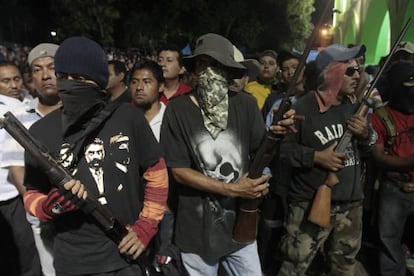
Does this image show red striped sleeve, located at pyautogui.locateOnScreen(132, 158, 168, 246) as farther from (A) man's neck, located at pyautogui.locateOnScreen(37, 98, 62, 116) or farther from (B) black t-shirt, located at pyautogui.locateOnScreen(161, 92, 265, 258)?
(A) man's neck, located at pyautogui.locateOnScreen(37, 98, 62, 116)

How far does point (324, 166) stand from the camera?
9.21ft

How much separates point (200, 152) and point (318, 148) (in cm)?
96

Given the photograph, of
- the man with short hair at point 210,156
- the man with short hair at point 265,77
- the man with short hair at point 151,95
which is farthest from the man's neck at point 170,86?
the man with short hair at point 210,156

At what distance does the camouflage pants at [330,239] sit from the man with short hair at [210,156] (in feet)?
1.94

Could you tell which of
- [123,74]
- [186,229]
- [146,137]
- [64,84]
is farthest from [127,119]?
[123,74]

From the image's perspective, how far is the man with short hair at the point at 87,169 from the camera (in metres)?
1.92

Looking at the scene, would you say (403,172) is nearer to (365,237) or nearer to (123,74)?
(365,237)

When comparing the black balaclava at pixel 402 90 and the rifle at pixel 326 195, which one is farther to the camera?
the black balaclava at pixel 402 90

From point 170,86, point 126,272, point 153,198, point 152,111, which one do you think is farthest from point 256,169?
point 170,86

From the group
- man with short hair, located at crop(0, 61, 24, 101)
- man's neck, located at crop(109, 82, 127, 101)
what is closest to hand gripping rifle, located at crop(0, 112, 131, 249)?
man with short hair, located at crop(0, 61, 24, 101)

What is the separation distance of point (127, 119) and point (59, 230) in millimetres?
646

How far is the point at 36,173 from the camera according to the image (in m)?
2.02

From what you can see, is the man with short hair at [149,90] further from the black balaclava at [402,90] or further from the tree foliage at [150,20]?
the tree foliage at [150,20]

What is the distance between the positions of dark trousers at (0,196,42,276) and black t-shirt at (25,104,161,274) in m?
1.29
